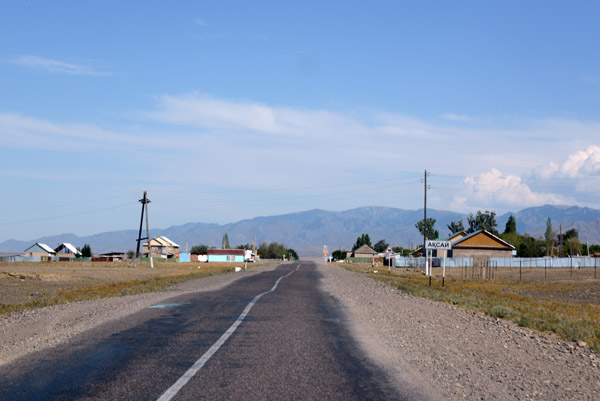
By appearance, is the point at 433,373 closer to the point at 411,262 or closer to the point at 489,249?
the point at 411,262

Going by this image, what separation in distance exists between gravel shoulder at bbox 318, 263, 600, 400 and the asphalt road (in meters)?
0.72

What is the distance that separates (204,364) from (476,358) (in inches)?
201

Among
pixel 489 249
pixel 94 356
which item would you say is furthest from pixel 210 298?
pixel 489 249

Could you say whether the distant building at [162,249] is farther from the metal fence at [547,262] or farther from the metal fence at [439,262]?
the metal fence at [547,262]

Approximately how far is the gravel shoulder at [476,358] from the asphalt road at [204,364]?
2.36 ft

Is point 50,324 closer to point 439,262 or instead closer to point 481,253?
point 439,262

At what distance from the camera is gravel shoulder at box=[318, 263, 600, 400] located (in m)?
8.37

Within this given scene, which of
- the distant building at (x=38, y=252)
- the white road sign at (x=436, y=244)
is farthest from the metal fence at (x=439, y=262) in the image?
the distant building at (x=38, y=252)

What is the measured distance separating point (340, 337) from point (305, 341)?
3.68 ft

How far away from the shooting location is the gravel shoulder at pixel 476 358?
8.37m

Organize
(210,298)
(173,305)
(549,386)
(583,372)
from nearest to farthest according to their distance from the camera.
A: (549,386) → (583,372) → (173,305) → (210,298)

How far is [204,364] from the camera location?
937 cm

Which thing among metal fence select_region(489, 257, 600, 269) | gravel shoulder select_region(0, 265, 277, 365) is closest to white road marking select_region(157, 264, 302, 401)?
gravel shoulder select_region(0, 265, 277, 365)

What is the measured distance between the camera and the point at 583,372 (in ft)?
33.1
